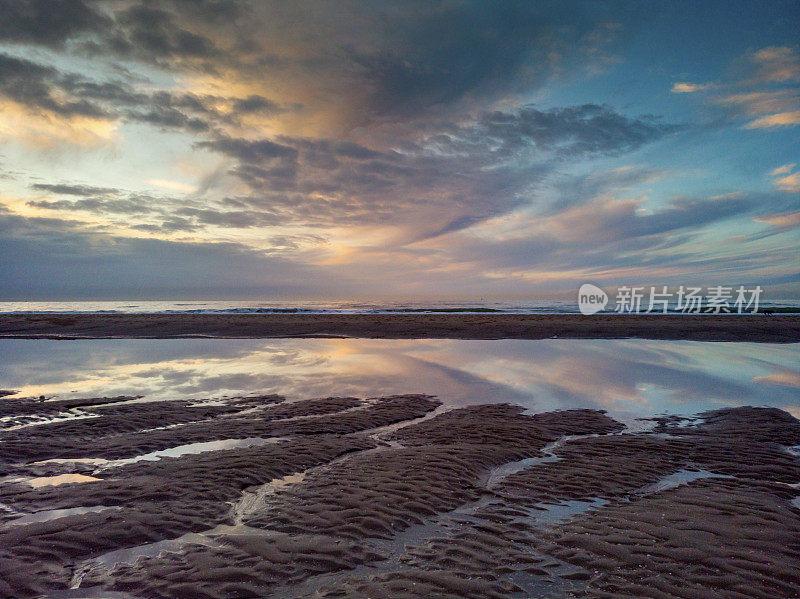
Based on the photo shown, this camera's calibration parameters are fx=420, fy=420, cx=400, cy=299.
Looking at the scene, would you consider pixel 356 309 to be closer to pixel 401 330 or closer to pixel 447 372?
pixel 401 330

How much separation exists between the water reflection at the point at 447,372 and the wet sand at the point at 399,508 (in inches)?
128

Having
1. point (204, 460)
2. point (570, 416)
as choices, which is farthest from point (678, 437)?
point (204, 460)

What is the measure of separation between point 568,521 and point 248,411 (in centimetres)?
915

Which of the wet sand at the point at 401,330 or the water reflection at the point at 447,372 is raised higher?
the wet sand at the point at 401,330

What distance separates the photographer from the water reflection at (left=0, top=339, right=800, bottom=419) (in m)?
13.9

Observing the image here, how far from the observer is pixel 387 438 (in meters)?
9.90

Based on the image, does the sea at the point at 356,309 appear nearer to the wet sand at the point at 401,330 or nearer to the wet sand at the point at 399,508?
the wet sand at the point at 401,330

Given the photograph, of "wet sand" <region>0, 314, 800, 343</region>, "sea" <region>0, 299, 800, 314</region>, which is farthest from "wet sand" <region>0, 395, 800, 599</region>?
"sea" <region>0, 299, 800, 314</region>

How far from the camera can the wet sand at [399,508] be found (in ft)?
15.0

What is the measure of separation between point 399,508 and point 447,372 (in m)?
12.6

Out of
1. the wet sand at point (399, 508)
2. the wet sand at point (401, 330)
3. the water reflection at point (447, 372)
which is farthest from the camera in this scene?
the wet sand at point (401, 330)

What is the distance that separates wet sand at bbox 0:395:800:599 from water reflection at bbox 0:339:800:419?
3.25 meters

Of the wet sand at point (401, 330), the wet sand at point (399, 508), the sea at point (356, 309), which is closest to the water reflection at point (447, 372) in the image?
the wet sand at point (399, 508)

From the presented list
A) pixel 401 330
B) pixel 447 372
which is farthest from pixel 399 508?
pixel 401 330
